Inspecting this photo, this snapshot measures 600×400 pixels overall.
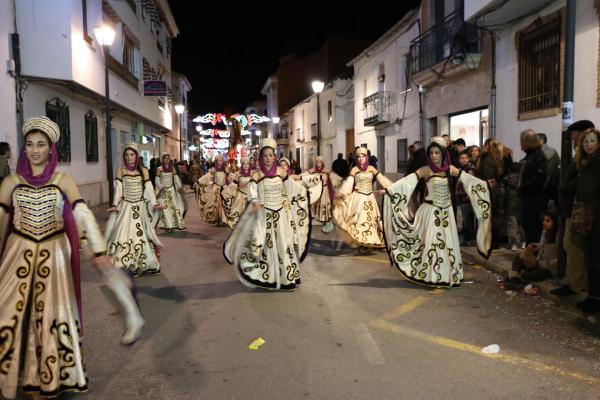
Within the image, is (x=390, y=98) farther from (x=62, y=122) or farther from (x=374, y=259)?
(x=374, y=259)

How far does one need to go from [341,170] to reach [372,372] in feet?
44.7

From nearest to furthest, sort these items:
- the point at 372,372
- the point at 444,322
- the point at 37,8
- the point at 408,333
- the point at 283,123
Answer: the point at 372,372
the point at 408,333
the point at 444,322
the point at 37,8
the point at 283,123

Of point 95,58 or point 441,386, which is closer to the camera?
point 441,386

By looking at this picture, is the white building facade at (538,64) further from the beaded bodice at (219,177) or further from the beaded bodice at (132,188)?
the beaded bodice at (132,188)

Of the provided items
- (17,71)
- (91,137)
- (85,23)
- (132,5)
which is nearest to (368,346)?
(17,71)

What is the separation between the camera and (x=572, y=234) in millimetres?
6047

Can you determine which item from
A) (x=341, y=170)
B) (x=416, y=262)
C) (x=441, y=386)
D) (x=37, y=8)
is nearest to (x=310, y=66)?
(x=341, y=170)

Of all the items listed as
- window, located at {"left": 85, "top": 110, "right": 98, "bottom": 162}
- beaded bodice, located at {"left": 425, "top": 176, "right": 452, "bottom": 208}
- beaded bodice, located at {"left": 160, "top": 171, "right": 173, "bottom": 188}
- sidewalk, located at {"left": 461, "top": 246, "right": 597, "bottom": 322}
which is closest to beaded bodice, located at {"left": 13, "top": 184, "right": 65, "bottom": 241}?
beaded bodice, located at {"left": 425, "top": 176, "right": 452, "bottom": 208}

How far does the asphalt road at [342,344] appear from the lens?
404 cm

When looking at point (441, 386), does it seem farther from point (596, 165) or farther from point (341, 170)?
point (341, 170)

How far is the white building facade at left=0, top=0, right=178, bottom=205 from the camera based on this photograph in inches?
563

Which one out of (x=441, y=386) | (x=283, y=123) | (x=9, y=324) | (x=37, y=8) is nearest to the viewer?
(x=9, y=324)

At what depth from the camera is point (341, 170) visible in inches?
697

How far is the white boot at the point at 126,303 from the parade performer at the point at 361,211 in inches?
238
